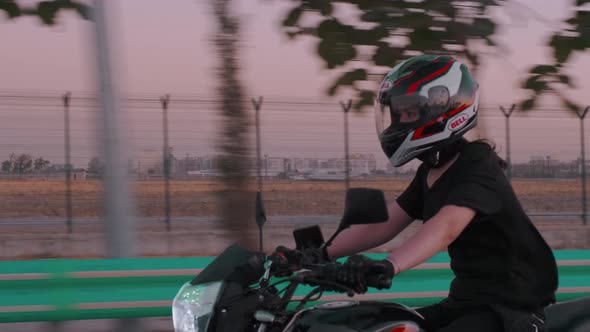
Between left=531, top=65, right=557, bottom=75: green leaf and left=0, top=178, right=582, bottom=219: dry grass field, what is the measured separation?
19.6 feet

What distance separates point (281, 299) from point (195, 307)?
288mm

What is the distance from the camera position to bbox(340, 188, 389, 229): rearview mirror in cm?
282

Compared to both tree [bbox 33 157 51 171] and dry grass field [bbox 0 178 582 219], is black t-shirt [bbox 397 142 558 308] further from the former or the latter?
tree [bbox 33 157 51 171]

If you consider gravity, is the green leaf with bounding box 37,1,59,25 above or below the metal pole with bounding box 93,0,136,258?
above

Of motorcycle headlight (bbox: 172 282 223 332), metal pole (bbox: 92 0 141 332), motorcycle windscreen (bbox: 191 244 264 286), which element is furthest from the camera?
metal pole (bbox: 92 0 141 332)

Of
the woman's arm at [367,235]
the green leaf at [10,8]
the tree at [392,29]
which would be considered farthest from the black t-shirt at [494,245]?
the green leaf at [10,8]

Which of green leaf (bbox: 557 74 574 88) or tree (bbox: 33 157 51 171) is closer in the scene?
green leaf (bbox: 557 74 574 88)

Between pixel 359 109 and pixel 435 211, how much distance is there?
103 inches

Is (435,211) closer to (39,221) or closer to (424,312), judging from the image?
(424,312)

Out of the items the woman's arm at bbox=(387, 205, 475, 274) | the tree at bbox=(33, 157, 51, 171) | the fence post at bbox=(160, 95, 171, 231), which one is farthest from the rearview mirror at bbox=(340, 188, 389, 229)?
the tree at bbox=(33, 157, 51, 171)

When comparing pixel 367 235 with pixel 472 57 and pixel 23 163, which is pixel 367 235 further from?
pixel 23 163

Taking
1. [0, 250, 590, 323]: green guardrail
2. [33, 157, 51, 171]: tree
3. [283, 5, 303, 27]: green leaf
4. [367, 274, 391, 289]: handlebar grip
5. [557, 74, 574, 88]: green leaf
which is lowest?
[0, 250, 590, 323]: green guardrail

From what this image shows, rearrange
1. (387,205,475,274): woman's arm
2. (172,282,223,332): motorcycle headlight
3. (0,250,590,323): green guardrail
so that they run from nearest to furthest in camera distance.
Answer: (172,282,223,332): motorcycle headlight, (387,205,475,274): woman's arm, (0,250,590,323): green guardrail

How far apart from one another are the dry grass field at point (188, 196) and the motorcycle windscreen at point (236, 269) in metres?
8.02
